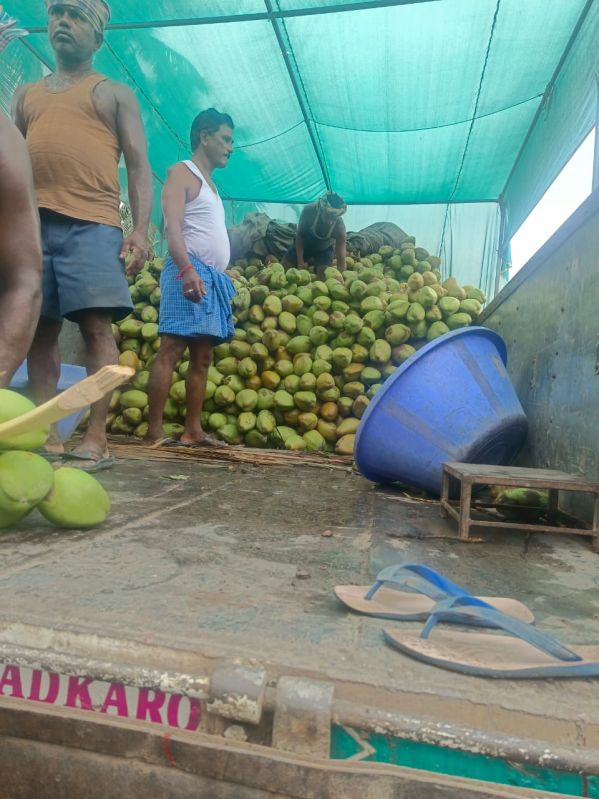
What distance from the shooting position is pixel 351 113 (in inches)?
221

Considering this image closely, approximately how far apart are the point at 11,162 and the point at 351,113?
4585 mm

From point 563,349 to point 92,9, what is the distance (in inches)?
104

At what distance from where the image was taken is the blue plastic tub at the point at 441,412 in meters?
2.42

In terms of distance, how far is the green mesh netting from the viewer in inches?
169

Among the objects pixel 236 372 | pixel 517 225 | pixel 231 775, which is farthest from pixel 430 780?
pixel 517 225

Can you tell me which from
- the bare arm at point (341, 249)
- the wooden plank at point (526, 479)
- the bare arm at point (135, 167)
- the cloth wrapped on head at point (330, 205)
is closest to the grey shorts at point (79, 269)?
the bare arm at point (135, 167)

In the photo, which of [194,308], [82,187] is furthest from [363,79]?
[82,187]

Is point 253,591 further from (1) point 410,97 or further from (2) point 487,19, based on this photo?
(1) point 410,97

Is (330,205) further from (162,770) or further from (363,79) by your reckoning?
(162,770)

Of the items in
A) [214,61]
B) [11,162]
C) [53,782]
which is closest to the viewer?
[53,782]

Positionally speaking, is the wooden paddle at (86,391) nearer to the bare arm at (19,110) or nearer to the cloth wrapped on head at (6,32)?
the cloth wrapped on head at (6,32)

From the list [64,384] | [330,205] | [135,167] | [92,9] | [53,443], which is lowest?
[53,443]

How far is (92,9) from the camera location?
2.63 m

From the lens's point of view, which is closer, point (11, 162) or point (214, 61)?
point (11, 162)
